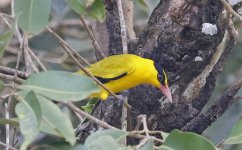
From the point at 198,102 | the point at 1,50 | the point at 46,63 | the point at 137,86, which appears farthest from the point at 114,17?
the point at 46,63

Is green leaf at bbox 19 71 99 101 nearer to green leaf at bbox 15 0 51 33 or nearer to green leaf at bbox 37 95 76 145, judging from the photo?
green leaf at bbox 37 95 76 145

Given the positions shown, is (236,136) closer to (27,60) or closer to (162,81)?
(27,60)

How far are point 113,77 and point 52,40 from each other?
4.30ft

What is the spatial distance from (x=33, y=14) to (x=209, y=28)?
0.70 meters

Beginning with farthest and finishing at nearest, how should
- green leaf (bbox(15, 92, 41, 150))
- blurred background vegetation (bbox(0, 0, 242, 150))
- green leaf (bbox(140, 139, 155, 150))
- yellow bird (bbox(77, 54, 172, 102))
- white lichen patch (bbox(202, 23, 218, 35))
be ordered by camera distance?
blurred background vegetation (bbox(0, 0, 242, 150)), yellow bird (bbox(77, 54, 172, 102)), white lichen patch (bbox(202, 23, 218, 35)), green leaf (bbox(140, 139, 155, 150)), green leaf (bbox(15, 92, 41, 150))

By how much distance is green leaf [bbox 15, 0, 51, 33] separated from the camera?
65.8 inches

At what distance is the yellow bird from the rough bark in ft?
0.35

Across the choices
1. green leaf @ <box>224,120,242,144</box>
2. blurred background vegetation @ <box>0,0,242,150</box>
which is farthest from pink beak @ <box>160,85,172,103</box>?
blurred background vegetation @ <box>0,0,242,150</box>

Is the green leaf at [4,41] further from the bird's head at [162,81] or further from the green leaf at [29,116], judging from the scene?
the bird's head at [162,81]

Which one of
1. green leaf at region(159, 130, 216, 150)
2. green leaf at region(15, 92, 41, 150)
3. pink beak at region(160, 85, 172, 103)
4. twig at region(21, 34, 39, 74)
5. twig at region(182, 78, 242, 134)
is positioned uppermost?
green leaf at region(15, 92, 41, 150)

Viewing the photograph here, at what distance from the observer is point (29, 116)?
1365mm

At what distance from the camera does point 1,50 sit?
1579mm

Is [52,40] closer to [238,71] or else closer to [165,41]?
[238,71]

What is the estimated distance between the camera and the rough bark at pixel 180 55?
2.22m
